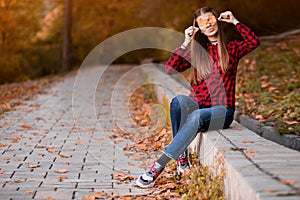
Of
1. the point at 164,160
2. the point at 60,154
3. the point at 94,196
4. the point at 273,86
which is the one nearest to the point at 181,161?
the point at 164,160

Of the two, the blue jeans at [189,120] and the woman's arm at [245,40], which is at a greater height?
the woman's arm at [245,40]

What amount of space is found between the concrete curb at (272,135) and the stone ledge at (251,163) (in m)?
0.77

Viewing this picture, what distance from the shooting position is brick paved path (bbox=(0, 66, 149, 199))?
170 inches

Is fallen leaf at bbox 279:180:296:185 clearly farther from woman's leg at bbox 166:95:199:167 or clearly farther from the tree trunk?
the tree trunk

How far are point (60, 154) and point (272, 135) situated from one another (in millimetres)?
2391

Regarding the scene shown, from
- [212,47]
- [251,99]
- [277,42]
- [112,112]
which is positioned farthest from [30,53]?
[212,47]

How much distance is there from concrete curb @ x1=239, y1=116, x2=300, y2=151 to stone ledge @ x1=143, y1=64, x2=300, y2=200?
2.54 ft

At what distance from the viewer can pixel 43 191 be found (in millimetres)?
4184

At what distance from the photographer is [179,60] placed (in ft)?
16.6

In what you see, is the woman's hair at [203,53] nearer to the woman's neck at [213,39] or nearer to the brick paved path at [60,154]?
the woman's neck at [213,39]

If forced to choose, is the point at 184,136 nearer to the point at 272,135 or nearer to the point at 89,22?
the point at 272,135

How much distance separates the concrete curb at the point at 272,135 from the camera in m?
5.34

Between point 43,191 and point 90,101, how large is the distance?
658 cm

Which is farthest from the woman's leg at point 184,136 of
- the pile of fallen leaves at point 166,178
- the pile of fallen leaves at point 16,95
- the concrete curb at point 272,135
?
the pile of fallen leaves at point 16,95
